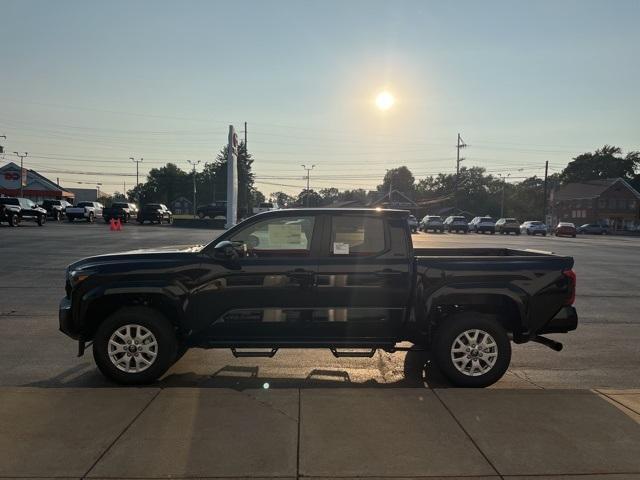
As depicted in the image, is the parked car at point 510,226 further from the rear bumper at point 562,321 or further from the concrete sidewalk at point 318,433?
the concrete sidewalk at point 318,433

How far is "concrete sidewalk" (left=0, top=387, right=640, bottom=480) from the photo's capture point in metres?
3.56

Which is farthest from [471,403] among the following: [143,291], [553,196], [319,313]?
[553,196]

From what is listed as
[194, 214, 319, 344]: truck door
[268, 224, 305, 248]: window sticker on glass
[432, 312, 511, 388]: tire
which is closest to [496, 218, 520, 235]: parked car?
[432, 312, 511, 388]: tire

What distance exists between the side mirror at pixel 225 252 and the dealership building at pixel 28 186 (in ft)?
240

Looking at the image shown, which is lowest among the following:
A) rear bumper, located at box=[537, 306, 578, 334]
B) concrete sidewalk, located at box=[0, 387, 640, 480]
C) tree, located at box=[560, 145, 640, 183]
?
concrete sidewalk, located at box=[0, 387, 640, 480]

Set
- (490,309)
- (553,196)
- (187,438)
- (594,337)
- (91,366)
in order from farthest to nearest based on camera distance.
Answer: (553,196) < (594,337) < (91,366) < (490,309) < (187,438)

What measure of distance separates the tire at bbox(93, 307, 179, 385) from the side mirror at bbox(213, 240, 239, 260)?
884 millimetres

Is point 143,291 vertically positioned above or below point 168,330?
above

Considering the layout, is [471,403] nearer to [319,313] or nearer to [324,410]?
[324,410]

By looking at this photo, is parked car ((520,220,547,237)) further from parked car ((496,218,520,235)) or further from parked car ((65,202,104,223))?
parked car ((65,202,104,223))

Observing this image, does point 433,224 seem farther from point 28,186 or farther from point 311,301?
point 28,186

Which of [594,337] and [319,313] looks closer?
[319,313]

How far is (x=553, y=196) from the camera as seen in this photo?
9756 cm

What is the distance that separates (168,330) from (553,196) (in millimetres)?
102890
